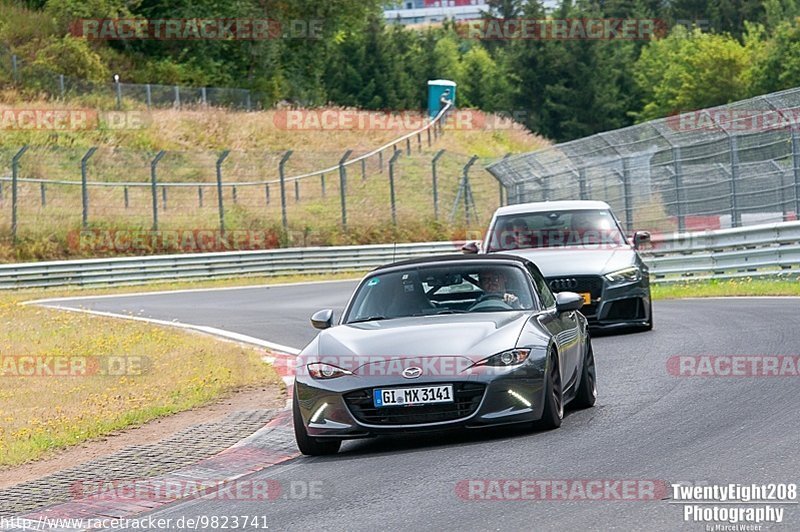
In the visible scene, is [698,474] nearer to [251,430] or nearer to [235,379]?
[251,430]

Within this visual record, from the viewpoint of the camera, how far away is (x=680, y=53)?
101750 millimetres

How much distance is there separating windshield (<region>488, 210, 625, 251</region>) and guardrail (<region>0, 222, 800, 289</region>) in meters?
6.00

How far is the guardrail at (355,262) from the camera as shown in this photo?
23.2m

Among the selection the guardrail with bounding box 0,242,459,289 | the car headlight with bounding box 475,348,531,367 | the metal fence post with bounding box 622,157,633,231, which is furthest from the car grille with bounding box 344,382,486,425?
the guardrail with bounding box 0,242,459,289

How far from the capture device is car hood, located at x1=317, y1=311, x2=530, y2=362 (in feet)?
30.2

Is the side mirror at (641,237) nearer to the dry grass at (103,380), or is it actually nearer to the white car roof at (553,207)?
the white car roof at (553,207)

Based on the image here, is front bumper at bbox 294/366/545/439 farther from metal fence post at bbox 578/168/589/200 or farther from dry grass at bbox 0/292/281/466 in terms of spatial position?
metal fence post at bbox 578/168/589/200

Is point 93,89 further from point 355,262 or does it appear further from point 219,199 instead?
point 355,262

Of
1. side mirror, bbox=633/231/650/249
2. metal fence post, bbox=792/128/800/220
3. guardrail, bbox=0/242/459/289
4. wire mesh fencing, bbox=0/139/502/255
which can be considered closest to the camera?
side mirror, bbox=633/231/650/249

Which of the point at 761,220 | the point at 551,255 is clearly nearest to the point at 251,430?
the point at 551,255

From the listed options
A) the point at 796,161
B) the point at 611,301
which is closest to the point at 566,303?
the point at 611,301

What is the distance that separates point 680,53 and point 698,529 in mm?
98750

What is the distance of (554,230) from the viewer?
1728 cm

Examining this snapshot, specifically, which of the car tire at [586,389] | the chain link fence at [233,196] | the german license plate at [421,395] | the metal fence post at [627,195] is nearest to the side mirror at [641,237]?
the car tire at [586,389]
